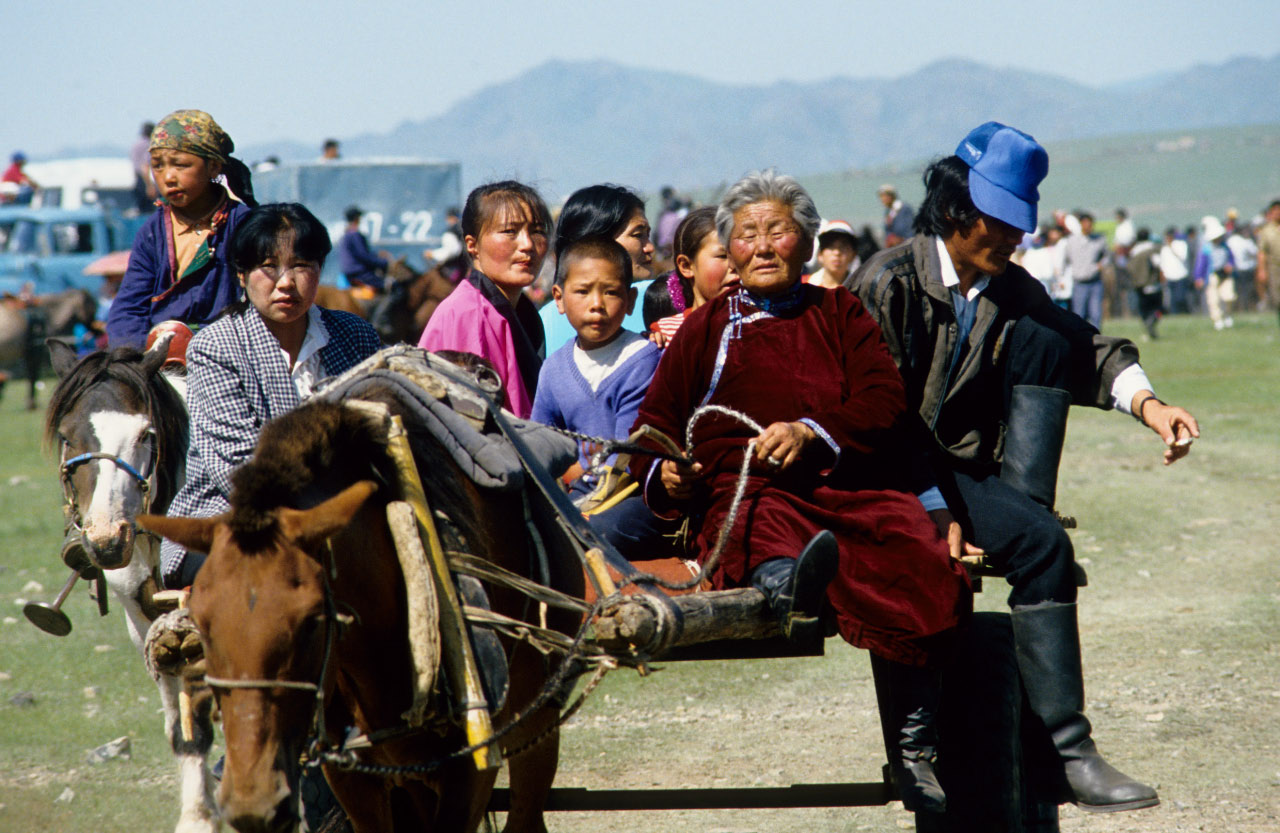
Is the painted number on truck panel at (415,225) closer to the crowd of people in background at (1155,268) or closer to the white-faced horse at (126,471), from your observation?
the crowd of people in background at (1155,268)

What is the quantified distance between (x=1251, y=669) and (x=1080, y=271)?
1857cm

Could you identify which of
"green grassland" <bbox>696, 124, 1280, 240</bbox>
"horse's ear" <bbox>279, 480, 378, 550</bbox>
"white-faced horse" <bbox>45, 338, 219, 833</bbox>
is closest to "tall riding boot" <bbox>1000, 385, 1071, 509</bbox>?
"horse's ear" <bbox>279, 480, 378, 550</bbox>

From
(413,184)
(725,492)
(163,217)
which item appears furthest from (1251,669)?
(413,184)

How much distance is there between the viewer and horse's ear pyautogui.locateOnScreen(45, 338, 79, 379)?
5.03 meters

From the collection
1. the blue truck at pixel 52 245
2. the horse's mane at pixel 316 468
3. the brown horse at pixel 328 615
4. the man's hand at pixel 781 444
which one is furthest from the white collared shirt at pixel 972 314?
the blue truck at pixel 52 245

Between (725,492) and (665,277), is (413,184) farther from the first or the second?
(725,492)

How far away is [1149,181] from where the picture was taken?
13250cm

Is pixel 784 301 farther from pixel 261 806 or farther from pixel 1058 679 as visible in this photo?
pixel 261 806

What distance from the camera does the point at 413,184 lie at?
27.5 metres

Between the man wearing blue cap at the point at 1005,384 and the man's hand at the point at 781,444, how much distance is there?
0.67 m

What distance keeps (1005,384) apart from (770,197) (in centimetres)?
114

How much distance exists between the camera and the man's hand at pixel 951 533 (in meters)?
3.99

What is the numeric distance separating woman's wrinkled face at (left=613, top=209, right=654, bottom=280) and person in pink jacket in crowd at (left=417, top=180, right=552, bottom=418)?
537mm

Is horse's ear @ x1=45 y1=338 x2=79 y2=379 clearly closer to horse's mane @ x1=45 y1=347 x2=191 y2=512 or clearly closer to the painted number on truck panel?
horse's mane @ x1=45 y1=347 x2=191 y2=512
